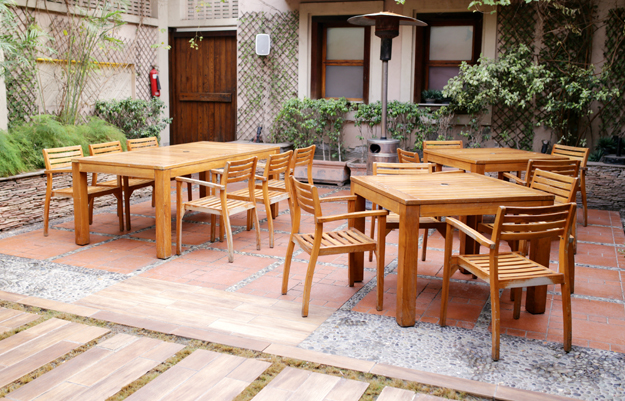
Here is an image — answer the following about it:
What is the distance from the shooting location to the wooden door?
10453mm

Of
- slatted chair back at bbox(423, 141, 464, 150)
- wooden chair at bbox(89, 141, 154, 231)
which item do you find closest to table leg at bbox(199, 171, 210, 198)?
wooden chair at bbox(89, 141, 154, 231)

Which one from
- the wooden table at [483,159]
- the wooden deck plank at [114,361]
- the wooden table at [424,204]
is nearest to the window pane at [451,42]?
the wooden table at [483,159]

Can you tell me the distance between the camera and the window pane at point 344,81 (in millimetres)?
9461

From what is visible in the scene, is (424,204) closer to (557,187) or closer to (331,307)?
(331,307)

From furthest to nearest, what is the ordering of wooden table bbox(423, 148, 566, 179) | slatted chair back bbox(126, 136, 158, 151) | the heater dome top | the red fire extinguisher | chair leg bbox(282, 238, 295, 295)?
the red fire extinguisher
the heater dome top
slatted chair back bbox(126, 136, 158, 151)
wooden table bbox(423, 148, 566, 179)
chair leg bbox(282, 238, 295, 295)

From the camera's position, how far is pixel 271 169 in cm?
536

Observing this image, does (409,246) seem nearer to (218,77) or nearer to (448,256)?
(448,256)

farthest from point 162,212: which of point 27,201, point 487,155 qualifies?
point 487,155

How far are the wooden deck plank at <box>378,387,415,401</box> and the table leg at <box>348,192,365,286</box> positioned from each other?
1.47m

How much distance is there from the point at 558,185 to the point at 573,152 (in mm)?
2706

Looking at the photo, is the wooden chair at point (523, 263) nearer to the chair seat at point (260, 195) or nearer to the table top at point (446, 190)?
the table top at point (446, 190)

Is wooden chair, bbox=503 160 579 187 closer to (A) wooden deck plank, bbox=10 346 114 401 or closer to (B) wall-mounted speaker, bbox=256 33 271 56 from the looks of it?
(A) wooden deck plank, bbox=10 346 114 401

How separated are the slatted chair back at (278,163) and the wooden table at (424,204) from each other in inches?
55.8

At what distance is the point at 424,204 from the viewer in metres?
3.38
